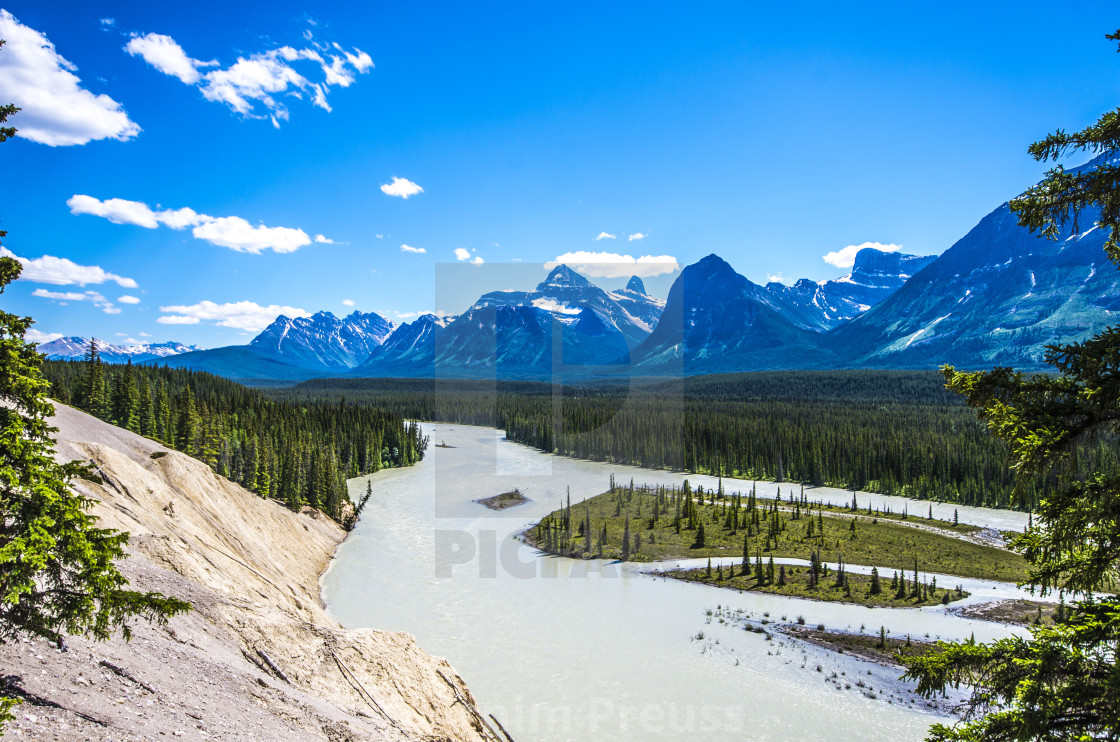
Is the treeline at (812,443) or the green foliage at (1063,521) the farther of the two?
the treeline at (812,443)

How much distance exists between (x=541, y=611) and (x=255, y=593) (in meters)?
18.4

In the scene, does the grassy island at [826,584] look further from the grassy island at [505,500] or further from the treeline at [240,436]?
the treeline at [240,436]

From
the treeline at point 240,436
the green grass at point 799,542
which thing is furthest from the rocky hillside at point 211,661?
the green grass at point 799,542

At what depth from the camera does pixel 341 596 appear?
3891 cm

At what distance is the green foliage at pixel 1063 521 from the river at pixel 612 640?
66.8 ft

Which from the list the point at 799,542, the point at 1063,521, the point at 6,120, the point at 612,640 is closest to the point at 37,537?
the point at 6,120

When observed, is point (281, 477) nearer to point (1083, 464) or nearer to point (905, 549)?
point (905, 549)

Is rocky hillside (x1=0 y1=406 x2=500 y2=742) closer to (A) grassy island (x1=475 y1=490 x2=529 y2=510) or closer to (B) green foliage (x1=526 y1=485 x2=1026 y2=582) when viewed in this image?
(B) green foliage (x1=526 y1=485 x2=1026 y2=582)

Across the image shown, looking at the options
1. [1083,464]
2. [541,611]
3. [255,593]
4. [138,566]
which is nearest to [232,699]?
[138,566]

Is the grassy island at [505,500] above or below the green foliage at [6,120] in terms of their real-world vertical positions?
below

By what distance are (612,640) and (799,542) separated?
28.8 metres

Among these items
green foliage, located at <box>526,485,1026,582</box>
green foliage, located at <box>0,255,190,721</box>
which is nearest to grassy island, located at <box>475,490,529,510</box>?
green foliage, located at <box>526,485,1026,582</box>

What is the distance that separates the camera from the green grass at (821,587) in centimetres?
4072

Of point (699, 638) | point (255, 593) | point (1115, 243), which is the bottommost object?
point (699, 638)
